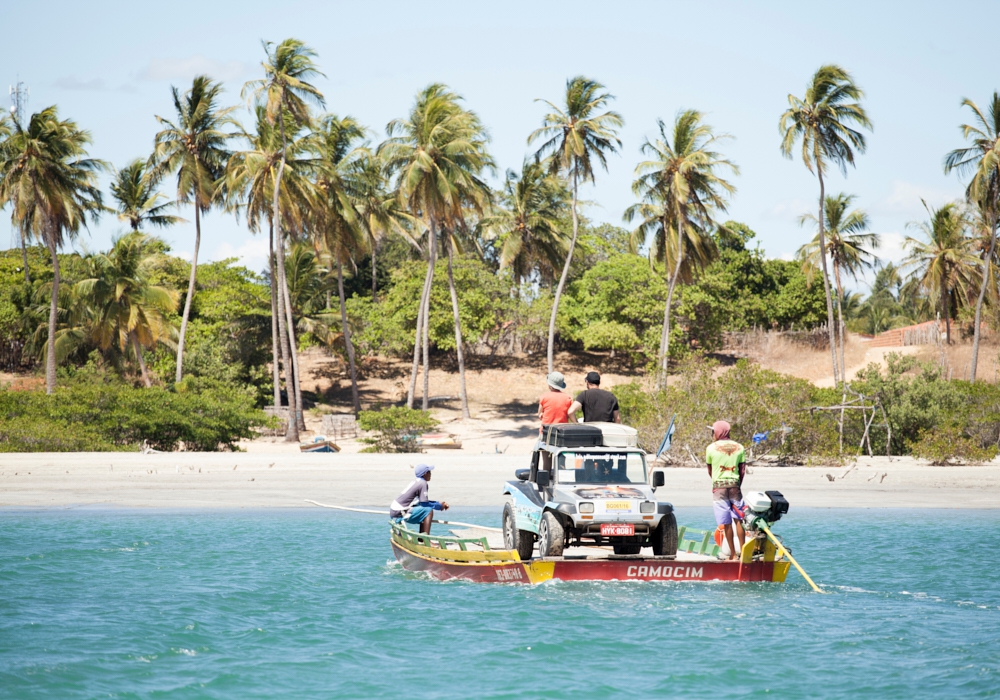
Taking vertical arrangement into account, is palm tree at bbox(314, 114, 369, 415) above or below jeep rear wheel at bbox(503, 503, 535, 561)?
above

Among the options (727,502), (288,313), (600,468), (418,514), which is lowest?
(418,514)

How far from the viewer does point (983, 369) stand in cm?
4959

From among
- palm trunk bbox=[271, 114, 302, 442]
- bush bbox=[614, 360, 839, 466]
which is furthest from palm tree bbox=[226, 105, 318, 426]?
bush bbox=[614, 360, 839, 466]

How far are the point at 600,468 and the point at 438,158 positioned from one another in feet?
97.5

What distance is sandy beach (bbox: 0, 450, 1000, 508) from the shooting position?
74.2 ft

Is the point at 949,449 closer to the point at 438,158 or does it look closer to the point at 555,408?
the point at 555,408

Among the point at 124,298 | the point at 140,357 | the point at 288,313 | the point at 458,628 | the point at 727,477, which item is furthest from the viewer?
the point at 140,357

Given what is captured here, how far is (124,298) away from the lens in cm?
3966

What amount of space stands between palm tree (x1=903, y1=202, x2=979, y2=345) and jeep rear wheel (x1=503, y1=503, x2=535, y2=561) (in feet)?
144

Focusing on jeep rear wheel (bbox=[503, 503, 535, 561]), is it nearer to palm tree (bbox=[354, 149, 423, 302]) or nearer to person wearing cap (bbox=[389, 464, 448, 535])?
person wearing cap (bbox=[389, 464, 448, 535])

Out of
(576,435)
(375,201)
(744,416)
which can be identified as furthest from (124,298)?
(576,435)

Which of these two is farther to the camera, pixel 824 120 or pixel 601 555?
pixel 824 120

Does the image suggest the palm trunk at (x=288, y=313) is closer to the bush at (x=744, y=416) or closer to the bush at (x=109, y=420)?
the bush at (x=109, y=420)

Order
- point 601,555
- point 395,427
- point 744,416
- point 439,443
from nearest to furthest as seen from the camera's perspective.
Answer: point 601,555 → point 744,416 → point 395,427 → point 439,443
